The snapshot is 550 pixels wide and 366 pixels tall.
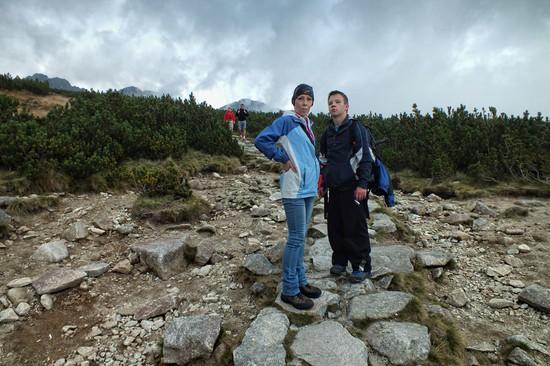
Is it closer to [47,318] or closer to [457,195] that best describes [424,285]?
[47,318]

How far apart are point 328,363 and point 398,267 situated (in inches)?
83.7

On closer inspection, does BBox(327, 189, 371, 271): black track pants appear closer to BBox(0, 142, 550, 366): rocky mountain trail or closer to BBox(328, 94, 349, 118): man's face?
BBox(0, 142, 550, 366): rocky mountain trail

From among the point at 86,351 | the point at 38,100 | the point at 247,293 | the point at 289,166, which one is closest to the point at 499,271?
the point at 247,293

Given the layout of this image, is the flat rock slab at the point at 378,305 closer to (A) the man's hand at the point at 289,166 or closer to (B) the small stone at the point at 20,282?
(A) the man's hand at the point at 289,166

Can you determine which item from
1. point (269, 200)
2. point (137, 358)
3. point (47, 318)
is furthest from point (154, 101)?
point (137, 358)

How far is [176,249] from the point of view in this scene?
5.02 metres

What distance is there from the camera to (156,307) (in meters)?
4.02

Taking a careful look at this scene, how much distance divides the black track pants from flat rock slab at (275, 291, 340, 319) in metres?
0.58

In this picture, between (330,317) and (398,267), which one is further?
(398,267)

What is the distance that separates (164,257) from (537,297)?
4.74 meters

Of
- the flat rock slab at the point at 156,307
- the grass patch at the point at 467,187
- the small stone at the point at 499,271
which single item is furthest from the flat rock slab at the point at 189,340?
the grass patch at the point at 467,187

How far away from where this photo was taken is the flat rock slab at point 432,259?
493cm

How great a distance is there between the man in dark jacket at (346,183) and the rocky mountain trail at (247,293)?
324 mm

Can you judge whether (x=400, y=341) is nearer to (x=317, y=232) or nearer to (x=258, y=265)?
(x=258, y=265)
